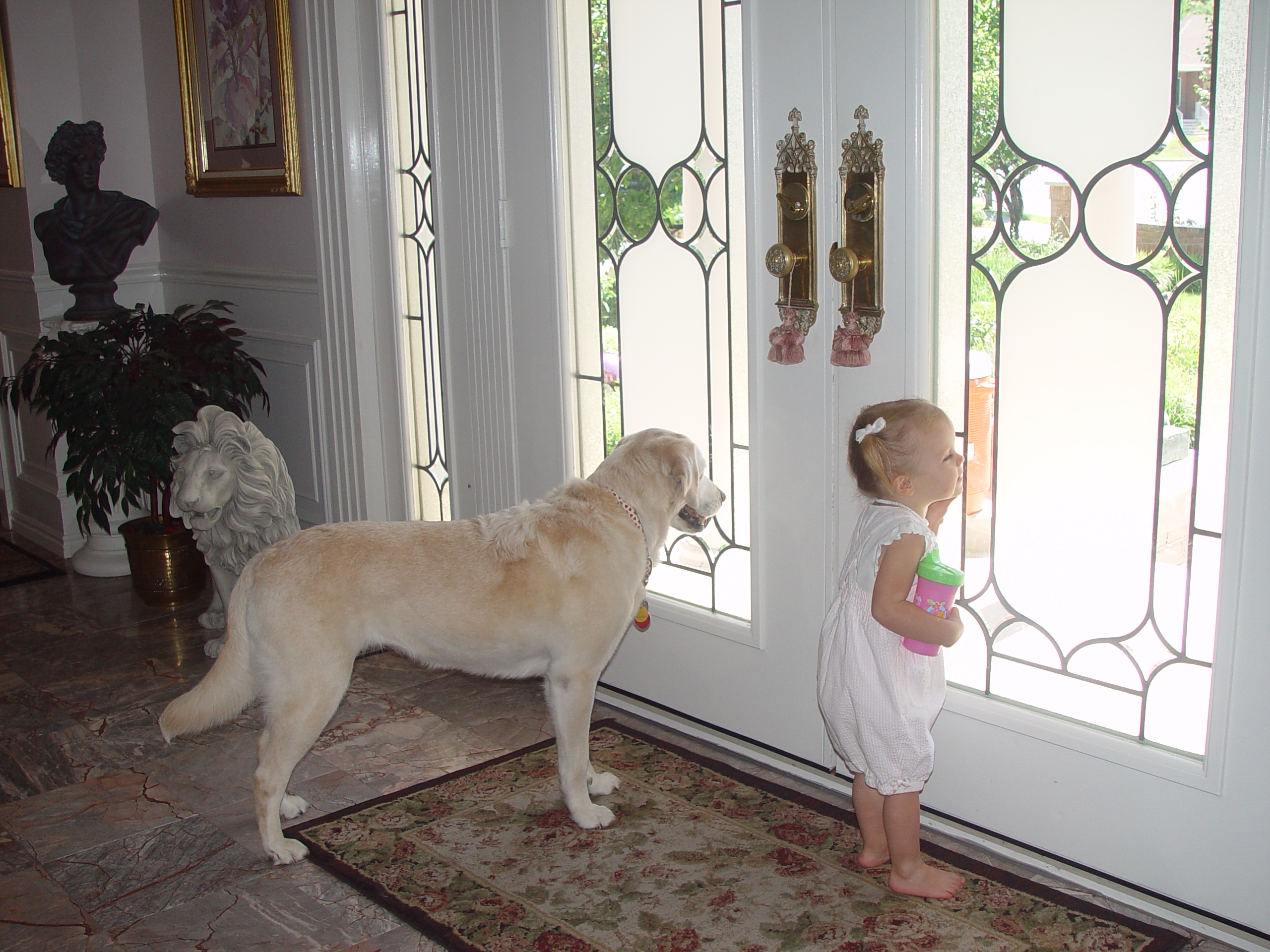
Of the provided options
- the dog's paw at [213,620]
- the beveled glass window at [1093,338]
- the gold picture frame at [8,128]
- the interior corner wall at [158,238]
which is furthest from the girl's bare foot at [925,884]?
A: the gold picture frame at [8,128]

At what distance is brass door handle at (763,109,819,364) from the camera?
2.37 meters

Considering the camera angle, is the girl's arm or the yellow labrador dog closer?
the girl's arm

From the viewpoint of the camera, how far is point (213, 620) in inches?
152

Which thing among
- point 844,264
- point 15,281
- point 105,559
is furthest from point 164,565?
point 844,264

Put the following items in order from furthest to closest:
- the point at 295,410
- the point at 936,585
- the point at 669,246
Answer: the point at 295,410 → the point at 669,246 → the point at 936,585

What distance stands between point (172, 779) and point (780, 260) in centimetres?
193

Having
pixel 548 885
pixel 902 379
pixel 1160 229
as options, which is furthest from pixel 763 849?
pixel 1160 229

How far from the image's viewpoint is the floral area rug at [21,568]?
4535mm

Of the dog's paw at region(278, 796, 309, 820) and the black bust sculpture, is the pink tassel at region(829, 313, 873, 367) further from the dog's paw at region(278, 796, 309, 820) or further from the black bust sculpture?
the black bust sculpture

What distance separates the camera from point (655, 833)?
2395 mm

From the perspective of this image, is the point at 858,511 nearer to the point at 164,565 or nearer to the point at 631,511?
the point at 631,511

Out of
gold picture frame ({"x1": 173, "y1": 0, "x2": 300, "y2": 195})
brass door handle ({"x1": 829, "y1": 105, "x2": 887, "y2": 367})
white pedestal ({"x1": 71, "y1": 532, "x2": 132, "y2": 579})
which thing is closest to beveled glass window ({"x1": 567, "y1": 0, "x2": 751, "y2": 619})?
brass door handle ({"x1": 829, "y1": 105, "x2": 887, "y2": 367})

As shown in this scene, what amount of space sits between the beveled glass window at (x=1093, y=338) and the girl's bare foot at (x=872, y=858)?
390mm

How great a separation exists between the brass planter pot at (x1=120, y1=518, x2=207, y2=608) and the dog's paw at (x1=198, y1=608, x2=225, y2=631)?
33 cm
